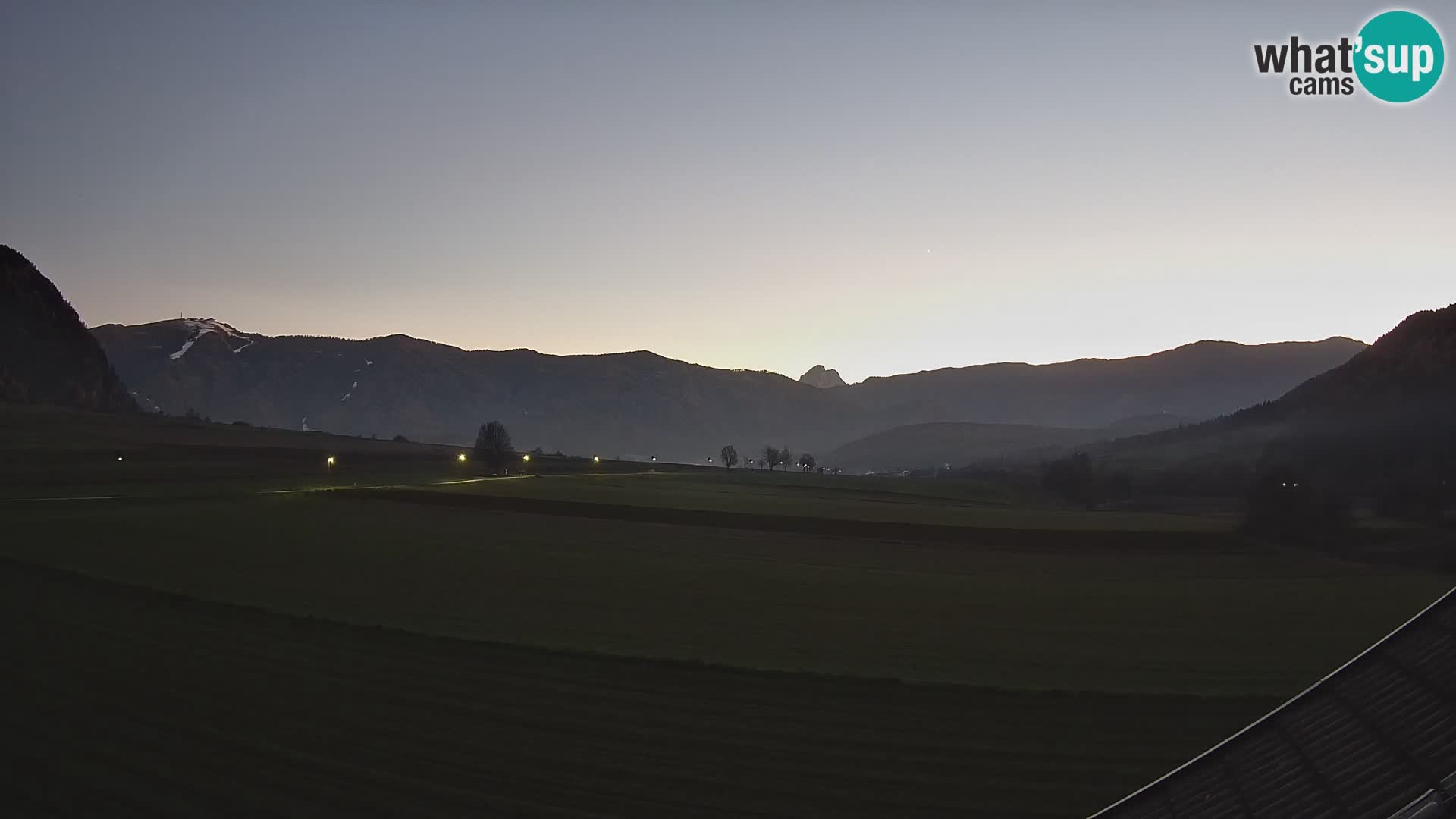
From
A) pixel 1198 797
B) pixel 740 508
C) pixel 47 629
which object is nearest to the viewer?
pixel 1198 797

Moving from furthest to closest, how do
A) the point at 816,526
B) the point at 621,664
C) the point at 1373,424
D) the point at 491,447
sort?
the point at 491,447 → the point at 1373,424 → the point at 816,526 → the point at 621,664

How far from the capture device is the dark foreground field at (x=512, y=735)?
1497 cm

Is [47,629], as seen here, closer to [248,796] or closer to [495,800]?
[248,796]

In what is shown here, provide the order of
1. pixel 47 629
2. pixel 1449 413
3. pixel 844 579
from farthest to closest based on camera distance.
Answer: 1. pixel 1449 413
2. pixel 844 579
3. pixel 47 629

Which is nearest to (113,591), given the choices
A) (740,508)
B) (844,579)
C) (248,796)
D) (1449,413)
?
(248,796)

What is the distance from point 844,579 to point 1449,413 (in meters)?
109

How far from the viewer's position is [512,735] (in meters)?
18.1

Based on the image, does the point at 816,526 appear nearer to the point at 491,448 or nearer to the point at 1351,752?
the point at 1351,752

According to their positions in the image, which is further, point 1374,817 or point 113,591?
point 113,591

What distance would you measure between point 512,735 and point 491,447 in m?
116

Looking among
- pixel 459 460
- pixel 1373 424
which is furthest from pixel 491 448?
pixel 1373 424

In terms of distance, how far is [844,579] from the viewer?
4247cm

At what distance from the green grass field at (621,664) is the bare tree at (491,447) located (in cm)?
6882

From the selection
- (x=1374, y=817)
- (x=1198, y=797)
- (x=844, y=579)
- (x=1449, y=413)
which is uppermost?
(x=1449, y=413)
